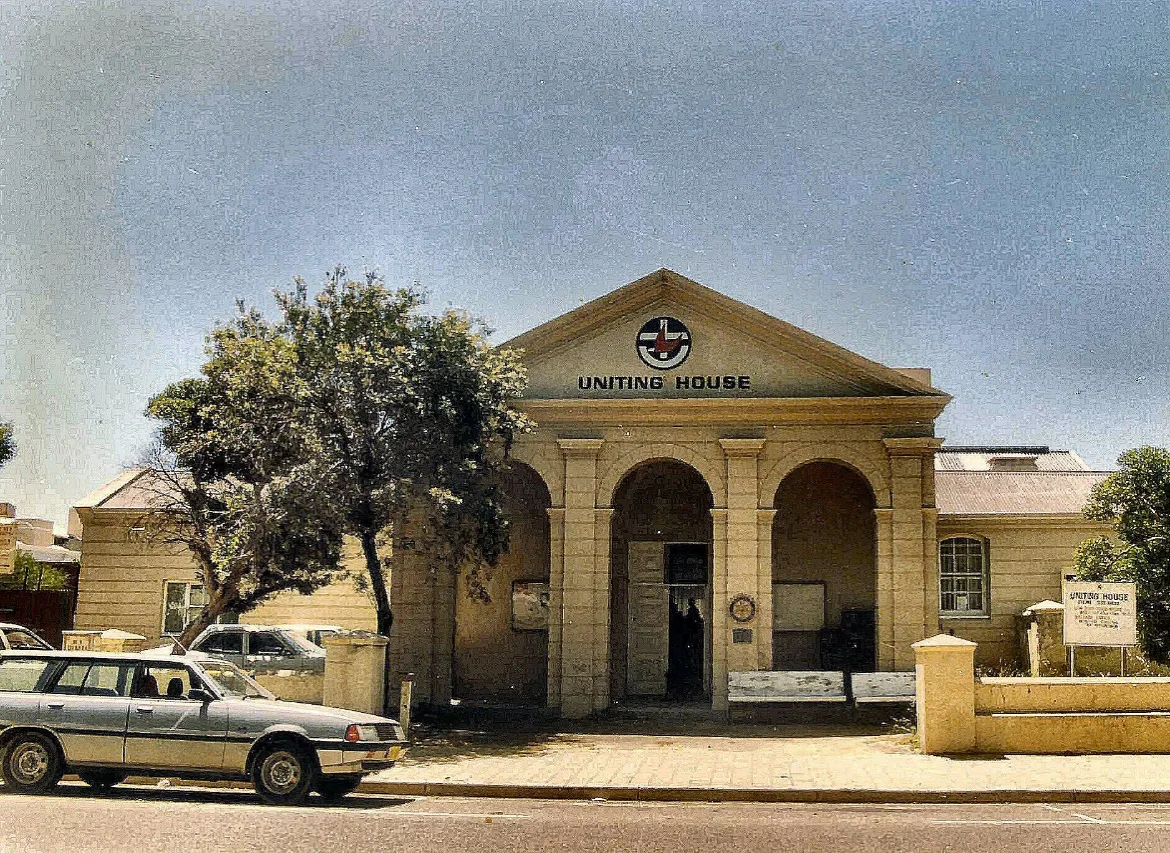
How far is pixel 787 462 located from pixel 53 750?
14.0 meters

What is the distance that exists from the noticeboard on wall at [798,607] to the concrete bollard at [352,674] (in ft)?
36.9

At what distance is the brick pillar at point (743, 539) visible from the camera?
2173 cm

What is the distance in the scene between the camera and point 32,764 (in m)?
12.5

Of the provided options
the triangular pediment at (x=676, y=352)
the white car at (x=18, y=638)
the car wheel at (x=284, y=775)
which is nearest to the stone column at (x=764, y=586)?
the triangular pediment at (x=676, y=352)

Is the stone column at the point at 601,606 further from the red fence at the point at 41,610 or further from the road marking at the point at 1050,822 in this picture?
the red fence at the point at 41,610

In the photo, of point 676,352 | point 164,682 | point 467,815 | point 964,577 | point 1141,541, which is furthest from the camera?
point 964,577

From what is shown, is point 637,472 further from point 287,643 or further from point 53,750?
point 53,750

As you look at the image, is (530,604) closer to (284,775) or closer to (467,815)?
(284,775)

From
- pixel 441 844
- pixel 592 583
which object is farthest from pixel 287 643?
pixel 441 844

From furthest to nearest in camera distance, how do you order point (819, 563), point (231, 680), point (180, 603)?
point (180, 603) < point (819, 563) < point (231, 680)

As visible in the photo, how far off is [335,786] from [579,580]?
10.00 meters

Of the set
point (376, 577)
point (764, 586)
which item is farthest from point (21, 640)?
point (764, 586)

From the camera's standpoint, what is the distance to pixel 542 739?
62.3 feet

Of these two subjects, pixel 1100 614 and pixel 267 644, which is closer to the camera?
pixel 1100 614
